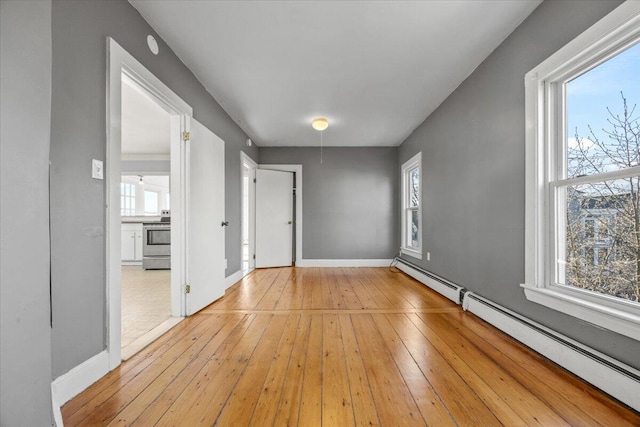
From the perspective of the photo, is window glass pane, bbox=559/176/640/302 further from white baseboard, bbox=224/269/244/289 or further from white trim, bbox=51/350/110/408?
white baseboard, bbox=224/269/244/289

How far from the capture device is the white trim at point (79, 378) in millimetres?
1271

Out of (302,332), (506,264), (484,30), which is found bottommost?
(302,332)

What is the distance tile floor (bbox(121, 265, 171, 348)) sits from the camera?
223 cm

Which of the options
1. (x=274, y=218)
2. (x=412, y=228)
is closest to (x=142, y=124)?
(x=274, y=218)

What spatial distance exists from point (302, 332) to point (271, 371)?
0.57 meters

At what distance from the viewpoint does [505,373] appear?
156 centimetres

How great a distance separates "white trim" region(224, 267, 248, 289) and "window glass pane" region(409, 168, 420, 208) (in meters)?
3.10

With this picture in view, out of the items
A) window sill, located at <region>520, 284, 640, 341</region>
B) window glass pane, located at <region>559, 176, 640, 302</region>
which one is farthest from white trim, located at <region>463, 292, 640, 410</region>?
window glass pane, located at <region>559, 176, 640, 302</region>

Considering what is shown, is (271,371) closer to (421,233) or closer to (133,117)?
(421,233)

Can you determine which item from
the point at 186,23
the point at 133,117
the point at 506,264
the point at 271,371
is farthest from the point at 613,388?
the point at 133,117

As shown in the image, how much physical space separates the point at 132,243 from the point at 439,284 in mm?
5693

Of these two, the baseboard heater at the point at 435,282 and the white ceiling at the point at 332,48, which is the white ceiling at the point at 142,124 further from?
the baseboard heater at the point at 435,282

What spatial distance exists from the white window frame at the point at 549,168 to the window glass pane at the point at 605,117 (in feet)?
0.17

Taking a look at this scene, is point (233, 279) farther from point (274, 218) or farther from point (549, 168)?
point (549, 168)
